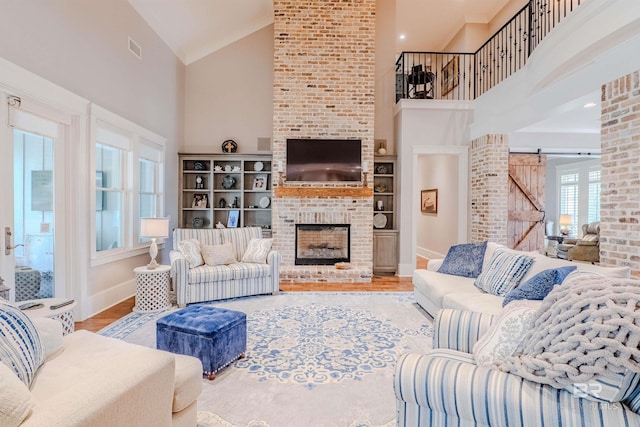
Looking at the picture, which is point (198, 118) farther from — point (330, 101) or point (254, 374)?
point (254, 374)

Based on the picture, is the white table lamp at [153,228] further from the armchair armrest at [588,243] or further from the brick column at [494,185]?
the armchair armrest at [588,243]

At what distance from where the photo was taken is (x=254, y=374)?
242 cm

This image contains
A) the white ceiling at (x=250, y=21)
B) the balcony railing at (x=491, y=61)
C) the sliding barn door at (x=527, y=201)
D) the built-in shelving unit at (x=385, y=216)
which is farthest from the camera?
the sliding barn door at (x=527, y=201)

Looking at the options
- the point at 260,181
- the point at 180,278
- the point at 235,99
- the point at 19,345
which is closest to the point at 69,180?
the point at 180,278

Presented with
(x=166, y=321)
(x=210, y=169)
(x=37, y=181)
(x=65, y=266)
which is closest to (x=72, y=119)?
(x=37, y=181)

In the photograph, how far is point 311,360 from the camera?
2.65 m

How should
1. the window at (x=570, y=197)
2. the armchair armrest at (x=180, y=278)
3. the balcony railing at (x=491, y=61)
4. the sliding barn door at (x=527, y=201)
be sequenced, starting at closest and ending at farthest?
the armchair armrest at (x=180, y=278) → the balcony railing at (x=491, y=61) → the sliding barn door at (x=527, y=201) → the window at (x=570, y=197)

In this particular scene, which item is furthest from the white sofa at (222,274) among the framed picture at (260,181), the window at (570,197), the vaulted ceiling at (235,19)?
the window at (570,197)

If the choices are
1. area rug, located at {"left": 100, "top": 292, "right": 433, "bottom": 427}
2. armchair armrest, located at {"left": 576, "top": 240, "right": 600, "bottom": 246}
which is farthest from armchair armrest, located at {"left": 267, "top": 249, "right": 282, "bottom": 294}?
armchair armrest, located at {"left": 576, "top": 240, "right": 600, "bottom": 246}

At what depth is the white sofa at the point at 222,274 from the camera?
3986mm

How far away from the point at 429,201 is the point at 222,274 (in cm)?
584

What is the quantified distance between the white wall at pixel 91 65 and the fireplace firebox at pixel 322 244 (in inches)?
96.3

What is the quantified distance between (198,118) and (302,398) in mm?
5673

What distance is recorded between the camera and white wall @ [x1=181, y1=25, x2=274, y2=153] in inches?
253
